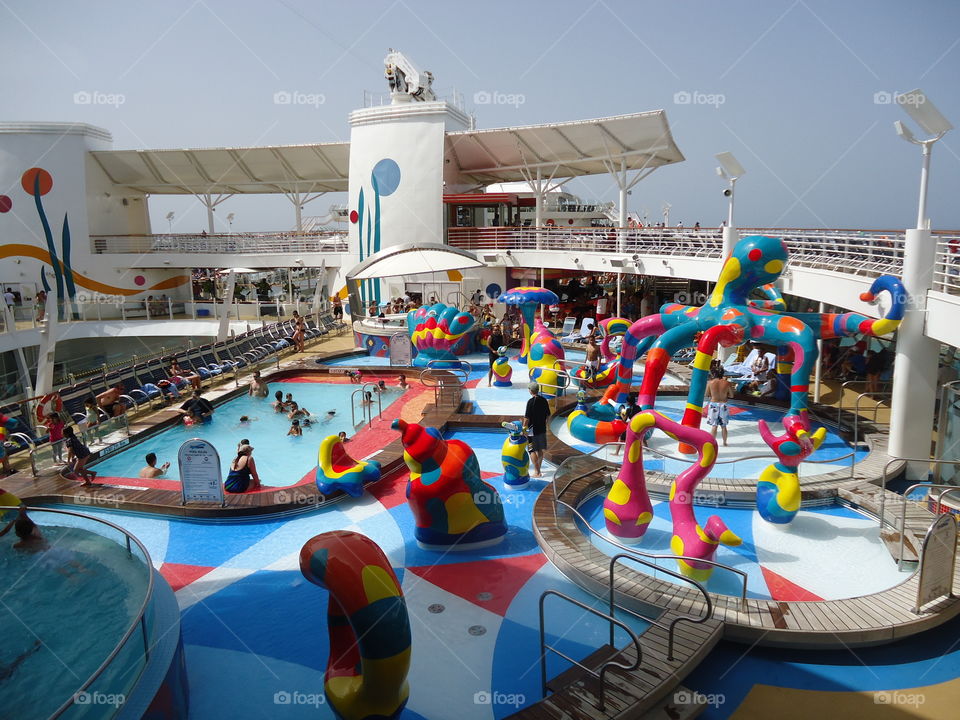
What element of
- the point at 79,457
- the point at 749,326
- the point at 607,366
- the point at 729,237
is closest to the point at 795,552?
the point at 749,326

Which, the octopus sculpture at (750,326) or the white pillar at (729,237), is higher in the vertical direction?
the white pillar at (729,237)

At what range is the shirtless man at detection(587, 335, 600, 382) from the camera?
43.5 feet

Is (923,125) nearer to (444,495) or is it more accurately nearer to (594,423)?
(594,423)

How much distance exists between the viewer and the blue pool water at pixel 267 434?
1091 centimetres

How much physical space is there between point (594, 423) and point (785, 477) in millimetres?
3903

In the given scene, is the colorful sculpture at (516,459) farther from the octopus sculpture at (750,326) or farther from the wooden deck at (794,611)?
the wooden deck at (794,611)

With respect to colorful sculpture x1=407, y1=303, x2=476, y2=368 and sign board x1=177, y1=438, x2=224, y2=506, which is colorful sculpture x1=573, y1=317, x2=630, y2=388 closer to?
colorful sculpture x1=407, y1=303, x2=476, y2=368

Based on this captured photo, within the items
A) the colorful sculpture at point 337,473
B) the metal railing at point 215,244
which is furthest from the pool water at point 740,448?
the metal railing at point 215,244

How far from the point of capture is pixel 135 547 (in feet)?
18.0

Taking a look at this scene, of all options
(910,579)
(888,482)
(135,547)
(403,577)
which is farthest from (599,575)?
(888,482)

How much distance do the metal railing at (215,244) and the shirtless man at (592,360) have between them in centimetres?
1739

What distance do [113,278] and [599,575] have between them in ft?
95.8

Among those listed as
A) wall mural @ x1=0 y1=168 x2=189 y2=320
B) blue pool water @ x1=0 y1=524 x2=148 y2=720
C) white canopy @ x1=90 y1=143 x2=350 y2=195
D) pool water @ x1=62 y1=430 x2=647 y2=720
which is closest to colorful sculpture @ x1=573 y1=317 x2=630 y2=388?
pool water @ x1=62 y1=430 x2=647 y2=720

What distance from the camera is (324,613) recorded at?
6500 millimetres
